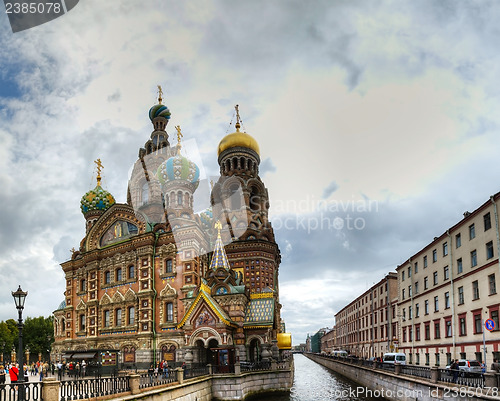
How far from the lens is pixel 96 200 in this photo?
52.4 meters

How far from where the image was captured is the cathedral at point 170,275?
35.9m

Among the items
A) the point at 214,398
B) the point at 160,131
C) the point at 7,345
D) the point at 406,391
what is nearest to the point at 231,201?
the point at 160,131

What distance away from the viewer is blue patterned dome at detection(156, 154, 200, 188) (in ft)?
148

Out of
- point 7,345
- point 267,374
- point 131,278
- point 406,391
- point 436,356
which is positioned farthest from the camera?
point 7,345

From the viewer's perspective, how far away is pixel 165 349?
38062 mm

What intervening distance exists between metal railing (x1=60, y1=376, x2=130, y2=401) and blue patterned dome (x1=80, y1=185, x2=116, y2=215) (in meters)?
35.9

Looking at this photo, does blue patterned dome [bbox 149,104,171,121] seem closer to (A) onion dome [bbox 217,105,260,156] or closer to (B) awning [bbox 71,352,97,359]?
(A) onion dome [bbox 217,105,260,156]

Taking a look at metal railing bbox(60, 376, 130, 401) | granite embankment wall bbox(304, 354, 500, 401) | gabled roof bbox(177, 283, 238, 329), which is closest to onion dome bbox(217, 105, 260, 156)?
gabled roof bbox(177, 283, 238, 329)

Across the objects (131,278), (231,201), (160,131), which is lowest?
(131,278)

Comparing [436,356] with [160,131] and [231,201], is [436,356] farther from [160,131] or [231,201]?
[160,131]

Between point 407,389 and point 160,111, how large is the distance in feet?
140

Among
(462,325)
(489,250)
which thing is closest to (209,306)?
(462,325)

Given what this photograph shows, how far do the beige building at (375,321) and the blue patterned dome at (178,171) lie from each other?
2643 cm

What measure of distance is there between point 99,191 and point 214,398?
32.6 meters
